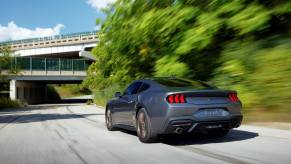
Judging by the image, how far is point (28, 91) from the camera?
240 feet

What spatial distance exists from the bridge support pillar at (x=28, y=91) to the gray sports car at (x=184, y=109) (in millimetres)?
55982

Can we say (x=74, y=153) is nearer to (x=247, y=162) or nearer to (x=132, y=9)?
(x=247, y=162)

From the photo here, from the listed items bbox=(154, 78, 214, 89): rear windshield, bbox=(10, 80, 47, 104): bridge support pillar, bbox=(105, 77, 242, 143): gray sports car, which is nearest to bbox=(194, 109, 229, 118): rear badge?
bbox=(105, 77, 242, 143): gray sports car

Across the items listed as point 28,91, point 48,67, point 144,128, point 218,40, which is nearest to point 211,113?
point 144,128

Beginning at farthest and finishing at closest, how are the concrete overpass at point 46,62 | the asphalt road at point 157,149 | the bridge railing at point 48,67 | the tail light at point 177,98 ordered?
the bridge railing at point 48,67 < the concrete overpass at point 46,62 < the tail light at point 177,98 < the asphalt road at point 157,149

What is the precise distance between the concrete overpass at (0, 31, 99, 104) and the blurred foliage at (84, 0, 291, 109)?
44.7 meters

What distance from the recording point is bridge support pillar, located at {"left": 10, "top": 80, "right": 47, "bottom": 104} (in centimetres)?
6569

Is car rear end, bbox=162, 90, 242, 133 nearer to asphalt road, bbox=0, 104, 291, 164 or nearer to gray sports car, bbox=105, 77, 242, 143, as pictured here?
gray sports car, bbox=105, 77, 242, 143

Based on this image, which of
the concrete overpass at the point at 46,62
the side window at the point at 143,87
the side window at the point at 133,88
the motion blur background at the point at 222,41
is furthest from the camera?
the concrete overpass at the point at 46,62

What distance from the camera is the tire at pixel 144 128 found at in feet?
29.0

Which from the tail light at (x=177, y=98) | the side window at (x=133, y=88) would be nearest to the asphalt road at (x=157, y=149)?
the tail light at (x=177, y=98)

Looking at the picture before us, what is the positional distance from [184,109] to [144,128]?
1.21m

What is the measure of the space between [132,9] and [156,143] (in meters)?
6.04

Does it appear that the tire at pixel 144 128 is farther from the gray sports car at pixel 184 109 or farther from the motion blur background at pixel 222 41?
the motion blur background at pixel 222 41
